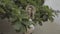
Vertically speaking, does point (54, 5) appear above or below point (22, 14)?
below

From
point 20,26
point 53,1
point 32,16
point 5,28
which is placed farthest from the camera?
point 53,1

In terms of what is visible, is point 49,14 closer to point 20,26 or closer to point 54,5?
point 20,26

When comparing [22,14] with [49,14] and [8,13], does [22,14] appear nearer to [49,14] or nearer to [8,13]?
[8,13]

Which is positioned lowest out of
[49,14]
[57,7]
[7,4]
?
[57,7]

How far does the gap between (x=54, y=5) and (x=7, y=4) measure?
0.95m

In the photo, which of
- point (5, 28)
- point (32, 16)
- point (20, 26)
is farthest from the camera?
point (5, 28)

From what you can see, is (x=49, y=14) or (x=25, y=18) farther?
(x=49, y=14)

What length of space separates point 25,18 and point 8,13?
84 millimetres

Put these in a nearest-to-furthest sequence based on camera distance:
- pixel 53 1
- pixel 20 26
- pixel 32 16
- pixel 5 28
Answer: pixel 20 26 → pixel 32 16 → pixel 5 28 → pixel 53 1

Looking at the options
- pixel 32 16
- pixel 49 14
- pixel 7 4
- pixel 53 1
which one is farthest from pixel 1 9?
pixel 53 1

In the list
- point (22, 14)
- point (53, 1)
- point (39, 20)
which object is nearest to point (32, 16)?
point (39, 20)

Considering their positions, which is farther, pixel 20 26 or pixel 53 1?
pixel 53 1

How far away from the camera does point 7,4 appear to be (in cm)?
67

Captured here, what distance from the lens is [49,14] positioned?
0.87 meters
